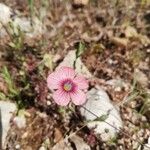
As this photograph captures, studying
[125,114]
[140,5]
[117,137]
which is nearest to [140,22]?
[140,5]

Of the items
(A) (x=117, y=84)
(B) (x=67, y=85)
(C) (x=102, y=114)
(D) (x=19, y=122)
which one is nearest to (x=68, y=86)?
(B) (x=67, y=85)

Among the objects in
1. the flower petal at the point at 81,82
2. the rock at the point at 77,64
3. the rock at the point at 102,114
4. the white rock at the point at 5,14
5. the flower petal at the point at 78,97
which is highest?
the white rock at the point at 5,14

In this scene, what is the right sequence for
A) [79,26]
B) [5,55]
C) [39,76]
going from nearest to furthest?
1. [39,76]
2. [5,55]
3. [79,26]

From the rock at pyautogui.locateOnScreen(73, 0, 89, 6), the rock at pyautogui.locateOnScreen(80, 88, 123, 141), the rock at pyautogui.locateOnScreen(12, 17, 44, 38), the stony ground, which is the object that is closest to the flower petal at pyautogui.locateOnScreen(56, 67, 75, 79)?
the stony ground

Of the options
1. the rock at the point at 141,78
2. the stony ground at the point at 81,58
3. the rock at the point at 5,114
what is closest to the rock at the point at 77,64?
the stony ground at the point at 81,58

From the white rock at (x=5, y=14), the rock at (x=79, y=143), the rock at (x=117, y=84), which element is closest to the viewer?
the rock at (x=79, y=143)

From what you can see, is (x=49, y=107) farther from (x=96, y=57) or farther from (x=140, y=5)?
(x=140, y=5)

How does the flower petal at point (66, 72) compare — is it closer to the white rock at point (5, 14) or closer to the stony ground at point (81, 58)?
the stony ground at point (81, 58)

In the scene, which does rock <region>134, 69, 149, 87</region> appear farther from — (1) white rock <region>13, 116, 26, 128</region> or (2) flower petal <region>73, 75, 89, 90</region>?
(1) white rock <region>13, 116, 26, 128</region>
